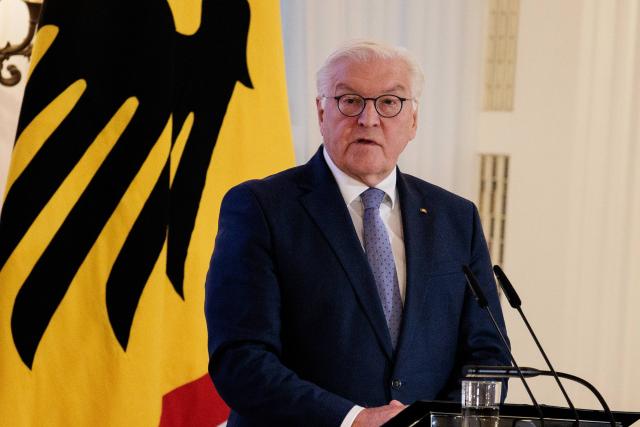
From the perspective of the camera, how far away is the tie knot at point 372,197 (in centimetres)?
236

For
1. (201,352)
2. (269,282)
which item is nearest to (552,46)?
(201,352)

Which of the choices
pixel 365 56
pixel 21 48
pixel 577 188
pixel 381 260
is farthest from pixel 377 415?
pixel 577 188

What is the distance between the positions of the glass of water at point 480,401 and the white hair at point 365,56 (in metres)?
0.80

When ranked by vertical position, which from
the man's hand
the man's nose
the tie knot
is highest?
the man's nose

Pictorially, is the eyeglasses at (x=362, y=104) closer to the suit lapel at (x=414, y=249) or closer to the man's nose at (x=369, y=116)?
the man's nose at (x=369, y=116)

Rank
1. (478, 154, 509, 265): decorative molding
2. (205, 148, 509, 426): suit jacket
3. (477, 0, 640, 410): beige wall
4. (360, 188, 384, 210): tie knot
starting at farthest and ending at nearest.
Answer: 1. (478, 154, 509, 265): decorative molding
2. (477, 0, 640, 410): beige wall
3. (360, 188, 384, 210): tie knot
4. (205, 148, 509, 426): suit jacket

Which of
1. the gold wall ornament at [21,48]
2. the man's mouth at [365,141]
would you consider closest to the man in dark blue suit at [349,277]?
the man's mouth at [365,141]

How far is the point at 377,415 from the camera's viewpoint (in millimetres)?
2047

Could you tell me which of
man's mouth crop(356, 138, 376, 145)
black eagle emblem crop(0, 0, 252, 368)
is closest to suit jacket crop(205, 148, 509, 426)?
man's mouth crop(356, 138, 376, 145)

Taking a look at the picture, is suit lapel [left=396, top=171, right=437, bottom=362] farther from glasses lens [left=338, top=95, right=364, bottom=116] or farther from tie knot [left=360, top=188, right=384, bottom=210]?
glasses lens [left=338, top=95, right=364, bottom=116]

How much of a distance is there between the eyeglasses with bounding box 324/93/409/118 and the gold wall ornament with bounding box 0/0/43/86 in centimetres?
131

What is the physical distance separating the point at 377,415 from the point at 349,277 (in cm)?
34

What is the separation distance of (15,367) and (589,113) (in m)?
2.47

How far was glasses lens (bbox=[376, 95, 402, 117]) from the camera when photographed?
91.1 inches
